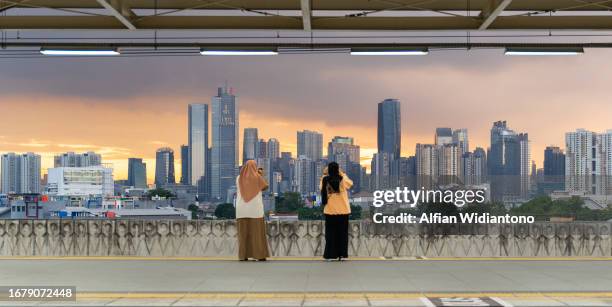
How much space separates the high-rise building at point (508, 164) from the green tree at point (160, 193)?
2806 centimetres

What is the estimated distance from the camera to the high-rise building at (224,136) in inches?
3435

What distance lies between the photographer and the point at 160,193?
237 feet

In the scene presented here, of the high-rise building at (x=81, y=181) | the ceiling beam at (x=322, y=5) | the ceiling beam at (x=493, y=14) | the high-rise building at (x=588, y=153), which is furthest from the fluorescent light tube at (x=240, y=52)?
the high-rise building at (x=81, y=181)

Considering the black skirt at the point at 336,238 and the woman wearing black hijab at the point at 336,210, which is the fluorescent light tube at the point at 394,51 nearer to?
the woman wearing black hijab at the point at 336,210

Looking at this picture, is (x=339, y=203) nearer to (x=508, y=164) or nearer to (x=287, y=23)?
(x=287, y=23)

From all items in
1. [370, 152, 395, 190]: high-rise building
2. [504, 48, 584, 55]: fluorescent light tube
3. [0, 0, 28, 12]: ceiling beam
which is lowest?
[370, 152, 395, 190]: high-rise building

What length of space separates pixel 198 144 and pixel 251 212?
9951cm

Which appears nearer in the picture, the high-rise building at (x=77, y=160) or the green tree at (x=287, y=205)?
the green tree at (x=287, y=205)

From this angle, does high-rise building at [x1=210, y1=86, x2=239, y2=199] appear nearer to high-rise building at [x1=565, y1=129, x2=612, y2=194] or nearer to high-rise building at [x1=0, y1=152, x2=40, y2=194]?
high-rise building at [x1=0, y1=152, x2=40, y2=194]

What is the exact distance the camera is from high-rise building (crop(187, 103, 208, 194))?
88.6 meters

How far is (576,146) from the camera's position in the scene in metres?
63.8

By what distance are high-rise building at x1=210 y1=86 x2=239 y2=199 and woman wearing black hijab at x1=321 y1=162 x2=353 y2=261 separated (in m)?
65.7

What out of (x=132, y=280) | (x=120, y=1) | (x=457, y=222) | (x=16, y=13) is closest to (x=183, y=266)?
(x=132, y=280)

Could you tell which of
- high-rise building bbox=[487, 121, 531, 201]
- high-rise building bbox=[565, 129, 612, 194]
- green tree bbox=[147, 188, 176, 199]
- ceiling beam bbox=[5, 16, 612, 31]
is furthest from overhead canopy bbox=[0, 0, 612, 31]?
green tree bbox=[147, 188, 176, 199]
